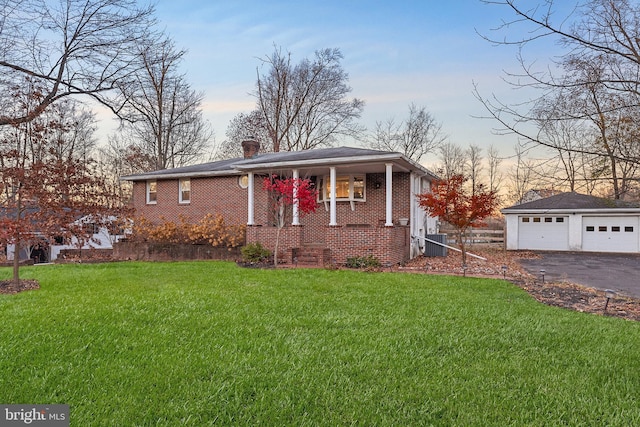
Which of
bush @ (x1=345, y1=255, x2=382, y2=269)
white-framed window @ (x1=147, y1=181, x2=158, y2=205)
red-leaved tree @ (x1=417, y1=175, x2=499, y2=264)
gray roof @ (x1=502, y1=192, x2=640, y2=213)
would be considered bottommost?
bush @ (x1=345, y1=255, x2=382, y2=269)

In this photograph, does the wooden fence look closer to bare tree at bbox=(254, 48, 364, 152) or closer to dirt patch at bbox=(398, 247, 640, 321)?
dirt patch at bbox=(398, 247, 640, 321)

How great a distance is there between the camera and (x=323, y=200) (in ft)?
45.0

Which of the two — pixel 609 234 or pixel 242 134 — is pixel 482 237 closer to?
pixel 609 234

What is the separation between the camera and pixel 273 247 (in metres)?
12.1

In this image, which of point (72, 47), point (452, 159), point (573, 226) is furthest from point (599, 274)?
point (452, 159)

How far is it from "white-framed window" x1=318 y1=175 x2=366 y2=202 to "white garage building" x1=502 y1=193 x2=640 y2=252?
8.63 metres

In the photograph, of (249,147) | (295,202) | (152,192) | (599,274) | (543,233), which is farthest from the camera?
(543,233)

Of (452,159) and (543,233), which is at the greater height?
(452,159)

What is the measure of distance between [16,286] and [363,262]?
7.83 meters

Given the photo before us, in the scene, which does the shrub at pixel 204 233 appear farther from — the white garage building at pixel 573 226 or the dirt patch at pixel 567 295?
the white garage building at pixel 573 226

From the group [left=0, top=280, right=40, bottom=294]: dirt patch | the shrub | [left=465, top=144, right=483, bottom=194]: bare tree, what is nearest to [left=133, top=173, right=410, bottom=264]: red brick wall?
the shrub

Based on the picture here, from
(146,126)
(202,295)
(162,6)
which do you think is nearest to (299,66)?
(146,126)

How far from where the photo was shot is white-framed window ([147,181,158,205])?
17.2 m

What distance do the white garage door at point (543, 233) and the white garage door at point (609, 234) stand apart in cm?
77
